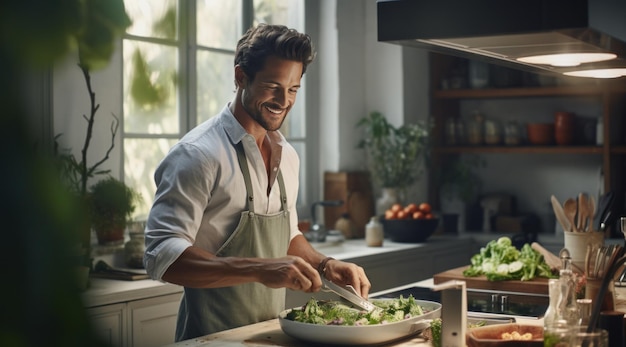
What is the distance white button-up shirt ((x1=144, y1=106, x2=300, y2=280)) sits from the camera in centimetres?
231

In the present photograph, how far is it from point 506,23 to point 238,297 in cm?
132

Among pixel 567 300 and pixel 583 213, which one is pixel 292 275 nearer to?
pixel 567 300

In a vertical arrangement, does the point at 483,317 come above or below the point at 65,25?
below

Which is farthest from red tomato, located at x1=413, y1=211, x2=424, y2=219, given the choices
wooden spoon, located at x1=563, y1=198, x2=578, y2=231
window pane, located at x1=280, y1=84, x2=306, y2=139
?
wooden spoon, located at x1=563, y1=198, x2=578, y2=231

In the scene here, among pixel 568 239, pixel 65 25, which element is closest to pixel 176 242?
pixel 568 239

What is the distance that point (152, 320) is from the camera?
3443 mm

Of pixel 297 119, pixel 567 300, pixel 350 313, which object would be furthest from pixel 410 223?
pixel 567 300

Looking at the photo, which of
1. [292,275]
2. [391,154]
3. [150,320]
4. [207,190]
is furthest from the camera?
[391,154]

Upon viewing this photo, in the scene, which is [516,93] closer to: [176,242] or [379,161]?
[379,161]

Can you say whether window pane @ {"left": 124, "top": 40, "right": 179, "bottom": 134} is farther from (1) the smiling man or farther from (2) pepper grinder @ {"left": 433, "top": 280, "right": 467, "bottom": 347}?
(1) the smiling man

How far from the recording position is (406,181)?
532cm

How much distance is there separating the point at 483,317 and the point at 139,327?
61.8 inches

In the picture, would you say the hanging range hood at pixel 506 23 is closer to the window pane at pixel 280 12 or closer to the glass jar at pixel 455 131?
the window pane at pixel 280 12

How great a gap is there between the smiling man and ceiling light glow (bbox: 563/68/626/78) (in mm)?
865
